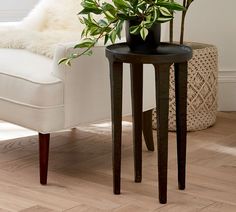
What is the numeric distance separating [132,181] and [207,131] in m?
0.89

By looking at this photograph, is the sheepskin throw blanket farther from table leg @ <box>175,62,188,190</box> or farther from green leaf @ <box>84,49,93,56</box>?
table leg @ <box>175,62,188,190</box>

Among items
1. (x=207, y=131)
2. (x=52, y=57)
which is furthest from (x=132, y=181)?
(x=207, y=131)

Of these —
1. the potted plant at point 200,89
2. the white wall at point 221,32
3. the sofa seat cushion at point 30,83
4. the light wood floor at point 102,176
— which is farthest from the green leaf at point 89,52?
the white wall at point 221,32

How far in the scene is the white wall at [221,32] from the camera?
356 centimetres

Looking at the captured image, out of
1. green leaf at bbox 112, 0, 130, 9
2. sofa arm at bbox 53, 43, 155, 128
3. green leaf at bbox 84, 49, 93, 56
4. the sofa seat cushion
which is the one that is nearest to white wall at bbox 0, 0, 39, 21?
the sofa seat cushion

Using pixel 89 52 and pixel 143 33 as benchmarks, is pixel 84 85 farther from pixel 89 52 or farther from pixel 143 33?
pixel 143 33

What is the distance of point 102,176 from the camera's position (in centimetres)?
250

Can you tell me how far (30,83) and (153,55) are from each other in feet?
1.67

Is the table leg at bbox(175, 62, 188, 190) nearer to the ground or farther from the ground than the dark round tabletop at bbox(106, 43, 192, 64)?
nearer to the ground

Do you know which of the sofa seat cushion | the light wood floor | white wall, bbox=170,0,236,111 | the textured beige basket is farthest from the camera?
white wall, bbox=170,0,236,111

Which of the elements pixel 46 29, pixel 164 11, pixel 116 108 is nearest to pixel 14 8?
pixel 46 29

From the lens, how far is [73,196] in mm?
2268

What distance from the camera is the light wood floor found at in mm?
2188

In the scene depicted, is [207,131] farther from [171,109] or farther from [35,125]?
[35,125]
